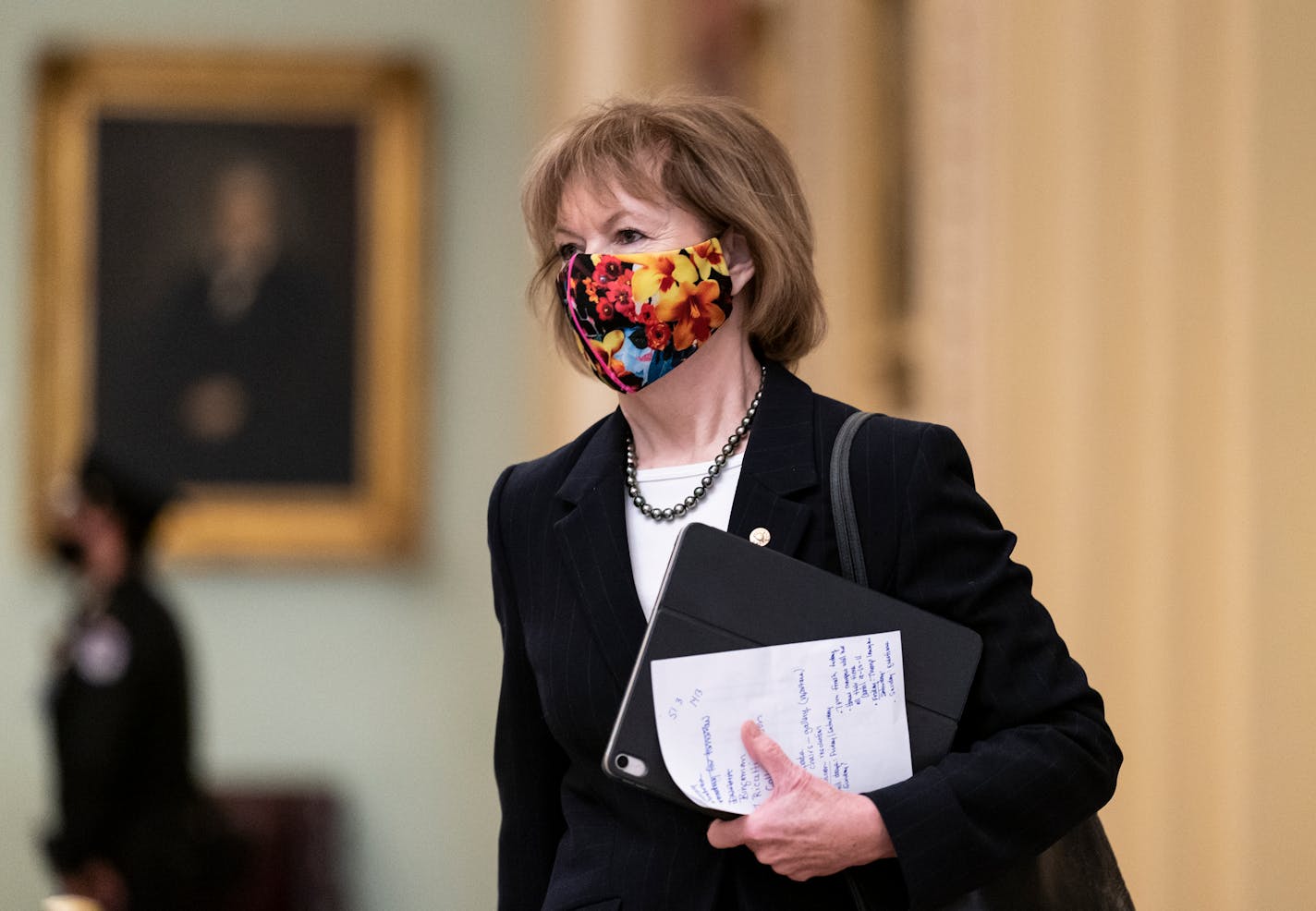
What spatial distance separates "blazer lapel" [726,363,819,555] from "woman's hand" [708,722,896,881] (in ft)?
0.89

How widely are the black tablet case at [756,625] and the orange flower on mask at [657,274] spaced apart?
0.35 metres

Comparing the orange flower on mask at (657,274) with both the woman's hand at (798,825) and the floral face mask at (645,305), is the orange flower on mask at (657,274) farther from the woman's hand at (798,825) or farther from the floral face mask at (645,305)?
the woman's hand at (798,825)

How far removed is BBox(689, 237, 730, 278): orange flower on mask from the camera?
7.43 feet

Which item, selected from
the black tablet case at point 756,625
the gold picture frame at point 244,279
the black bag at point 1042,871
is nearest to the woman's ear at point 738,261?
the black bag at point 1042,871

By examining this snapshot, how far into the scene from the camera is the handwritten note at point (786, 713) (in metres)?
2.02

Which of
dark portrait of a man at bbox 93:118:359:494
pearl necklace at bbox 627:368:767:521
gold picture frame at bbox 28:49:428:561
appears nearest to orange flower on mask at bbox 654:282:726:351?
pearl necklace at bbox 627:368:767:521

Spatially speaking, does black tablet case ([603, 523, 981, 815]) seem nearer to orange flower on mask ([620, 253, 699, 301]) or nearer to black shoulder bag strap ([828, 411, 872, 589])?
black shoulder bag strap ([828, 411, 872, 589])

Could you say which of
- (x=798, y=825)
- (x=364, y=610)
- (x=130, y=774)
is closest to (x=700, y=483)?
(x=798, y=825)

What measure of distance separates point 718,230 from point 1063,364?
1542 mm

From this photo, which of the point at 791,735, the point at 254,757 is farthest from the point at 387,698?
the point at 791,735

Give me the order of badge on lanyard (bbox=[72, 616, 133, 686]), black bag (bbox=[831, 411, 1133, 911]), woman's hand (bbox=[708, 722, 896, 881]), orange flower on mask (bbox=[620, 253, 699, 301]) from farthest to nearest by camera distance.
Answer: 1. badge on lanyard (bbox=[72, 616, 133, 686])
2. orange flower on mask (bbox=[620, 253, 699, 301])
3. black bag (bbox=[831, 411, 1133, 911])
4. woman's hand (bbox=[708, 722, 896, 881])

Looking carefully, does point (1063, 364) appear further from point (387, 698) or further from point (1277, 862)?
point (387, 698)

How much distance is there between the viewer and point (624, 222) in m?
2.27

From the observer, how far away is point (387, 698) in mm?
9516
